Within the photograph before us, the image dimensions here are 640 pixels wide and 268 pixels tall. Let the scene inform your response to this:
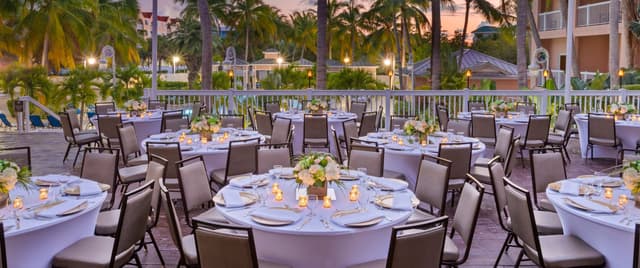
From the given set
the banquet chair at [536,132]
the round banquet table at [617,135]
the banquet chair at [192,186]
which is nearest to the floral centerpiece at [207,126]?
the banquet chair at [192,186]

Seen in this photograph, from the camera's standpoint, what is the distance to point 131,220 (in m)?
4.04

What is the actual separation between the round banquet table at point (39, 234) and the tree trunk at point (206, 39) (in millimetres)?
13003

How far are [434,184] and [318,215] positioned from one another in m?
1.44

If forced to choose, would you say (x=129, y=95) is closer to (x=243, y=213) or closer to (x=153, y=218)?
(x=153, y=218)

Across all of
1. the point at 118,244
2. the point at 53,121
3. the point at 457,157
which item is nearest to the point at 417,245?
the point at 118,244

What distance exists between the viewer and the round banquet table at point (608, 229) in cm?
Answer: 385

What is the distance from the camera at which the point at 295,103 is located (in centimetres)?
1291

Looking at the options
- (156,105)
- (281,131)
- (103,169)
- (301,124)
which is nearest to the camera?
(103,169)

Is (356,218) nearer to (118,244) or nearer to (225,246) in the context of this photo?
(225,246)

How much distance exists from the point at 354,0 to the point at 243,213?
1593 inches

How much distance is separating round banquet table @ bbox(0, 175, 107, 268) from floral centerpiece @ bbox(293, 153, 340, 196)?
4.83 ft

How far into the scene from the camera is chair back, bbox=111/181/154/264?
12.8 ft

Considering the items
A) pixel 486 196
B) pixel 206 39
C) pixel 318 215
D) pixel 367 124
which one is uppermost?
pixel 206 39

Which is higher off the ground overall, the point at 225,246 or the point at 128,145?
the point at 128,145
